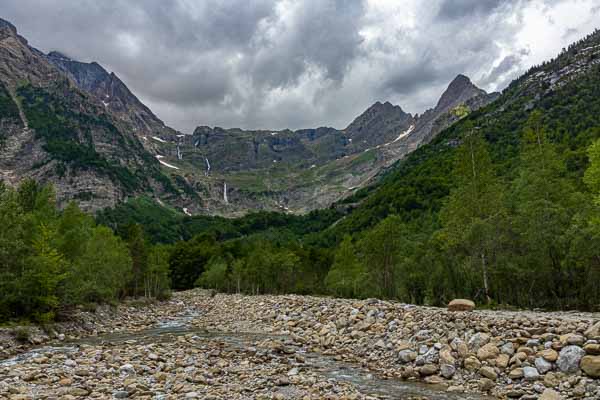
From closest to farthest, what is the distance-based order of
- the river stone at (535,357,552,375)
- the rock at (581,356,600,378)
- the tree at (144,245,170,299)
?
the rock at (581,356,600,378), the river stone at (535,357,552,375), the tree at (144,245,170,299)

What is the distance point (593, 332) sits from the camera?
13.1m

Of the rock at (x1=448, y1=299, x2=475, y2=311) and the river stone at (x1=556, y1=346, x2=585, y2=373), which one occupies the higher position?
the rock at (x1=448, y1=299, x2=475, y2=311)

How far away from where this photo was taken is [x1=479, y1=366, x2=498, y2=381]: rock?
44.7 feet

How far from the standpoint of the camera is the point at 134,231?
78.4 m

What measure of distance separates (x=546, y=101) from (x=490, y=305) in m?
187

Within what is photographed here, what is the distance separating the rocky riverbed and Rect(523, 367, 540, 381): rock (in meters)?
0.03

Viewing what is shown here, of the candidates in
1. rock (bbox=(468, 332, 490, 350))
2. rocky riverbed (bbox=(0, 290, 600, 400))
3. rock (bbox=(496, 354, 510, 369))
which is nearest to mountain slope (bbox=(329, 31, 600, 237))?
rocky riverbed (bbox=(0, 290, 600, 400))

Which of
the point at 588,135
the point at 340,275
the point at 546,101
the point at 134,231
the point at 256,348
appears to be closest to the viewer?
the point at 256,348

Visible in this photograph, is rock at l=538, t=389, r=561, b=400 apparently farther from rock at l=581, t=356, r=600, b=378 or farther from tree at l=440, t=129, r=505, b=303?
tree at l=440, t=129, r=505, b=303

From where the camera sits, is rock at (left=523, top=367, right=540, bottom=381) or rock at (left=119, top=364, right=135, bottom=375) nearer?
rock at (left=523, top=367, right=540, bottom=381)

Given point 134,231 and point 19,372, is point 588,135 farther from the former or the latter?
point 19,372

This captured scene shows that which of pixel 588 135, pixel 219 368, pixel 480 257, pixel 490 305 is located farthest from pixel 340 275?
pixel 588 135

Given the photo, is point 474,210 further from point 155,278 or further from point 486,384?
point 155,278

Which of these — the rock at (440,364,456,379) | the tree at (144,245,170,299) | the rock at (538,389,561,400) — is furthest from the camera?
the tree at (144,245,170,299)
